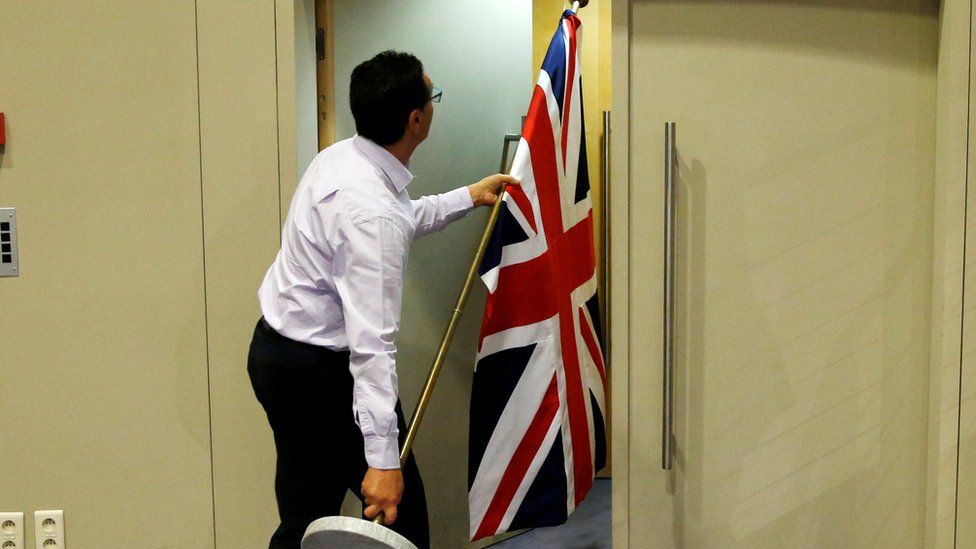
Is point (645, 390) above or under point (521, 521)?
above

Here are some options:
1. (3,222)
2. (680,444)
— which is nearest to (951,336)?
(680,444)

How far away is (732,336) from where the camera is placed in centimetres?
228

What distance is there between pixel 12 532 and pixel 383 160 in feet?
4.45

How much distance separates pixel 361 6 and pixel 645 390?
126 centimetres

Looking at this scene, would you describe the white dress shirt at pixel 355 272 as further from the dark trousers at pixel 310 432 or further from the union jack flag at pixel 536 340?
the union jack flag at pixel 536 340

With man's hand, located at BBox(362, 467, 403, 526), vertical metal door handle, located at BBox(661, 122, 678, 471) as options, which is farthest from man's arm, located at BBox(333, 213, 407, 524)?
vertical metal door handle, located at BBox(661, 122, 678, 471)

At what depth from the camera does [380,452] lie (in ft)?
5.89

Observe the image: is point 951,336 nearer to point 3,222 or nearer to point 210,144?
point 210,144

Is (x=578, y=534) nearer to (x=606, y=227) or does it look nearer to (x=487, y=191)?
(x=606, y=227)

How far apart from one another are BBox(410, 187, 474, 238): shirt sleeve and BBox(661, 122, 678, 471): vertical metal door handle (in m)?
0.48

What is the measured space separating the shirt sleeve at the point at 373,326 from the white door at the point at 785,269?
69 cm

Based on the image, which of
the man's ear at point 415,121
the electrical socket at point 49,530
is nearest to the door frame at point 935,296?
the man's ear at point 415,121

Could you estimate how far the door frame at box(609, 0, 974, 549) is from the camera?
2.20 meters

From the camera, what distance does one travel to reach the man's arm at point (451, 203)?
229 cm
